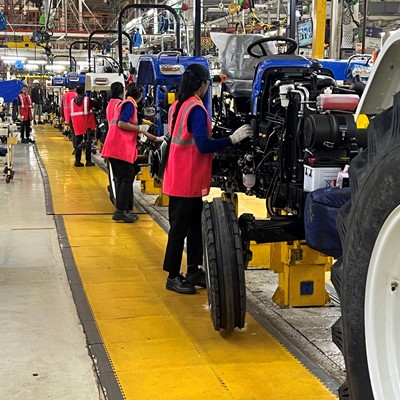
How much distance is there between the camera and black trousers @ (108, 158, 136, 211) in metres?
8.80

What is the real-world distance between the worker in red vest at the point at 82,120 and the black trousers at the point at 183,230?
943cm

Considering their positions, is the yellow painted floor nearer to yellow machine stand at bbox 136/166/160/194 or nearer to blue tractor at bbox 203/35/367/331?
blue tractor at bbox 203/35/367/331

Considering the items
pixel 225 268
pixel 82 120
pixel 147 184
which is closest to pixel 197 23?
pixel 225 268

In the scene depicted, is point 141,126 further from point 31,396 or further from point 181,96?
point 31,396

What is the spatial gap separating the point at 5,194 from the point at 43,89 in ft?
71.6

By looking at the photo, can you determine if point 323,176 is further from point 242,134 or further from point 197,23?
point 197,23

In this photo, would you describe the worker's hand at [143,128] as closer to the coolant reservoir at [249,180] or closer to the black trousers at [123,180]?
the black trousers at [123,180]

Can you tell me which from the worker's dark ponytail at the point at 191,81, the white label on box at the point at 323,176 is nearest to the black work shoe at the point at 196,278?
the worker's dark ponytail at the point at 191,81

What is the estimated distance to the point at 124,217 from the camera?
8859mm

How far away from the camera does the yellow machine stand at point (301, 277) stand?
17.4ft

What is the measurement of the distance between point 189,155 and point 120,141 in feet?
11.1

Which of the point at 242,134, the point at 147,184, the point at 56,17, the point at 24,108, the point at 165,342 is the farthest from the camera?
the point at 56,17

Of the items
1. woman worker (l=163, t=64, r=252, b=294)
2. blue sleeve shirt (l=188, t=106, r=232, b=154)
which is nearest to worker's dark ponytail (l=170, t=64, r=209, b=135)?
woman worker (l=163, t=64, r=252, b=294)

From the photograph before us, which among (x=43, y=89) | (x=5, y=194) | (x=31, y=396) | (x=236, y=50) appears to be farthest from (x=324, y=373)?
(x=43, y=89)
